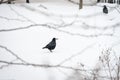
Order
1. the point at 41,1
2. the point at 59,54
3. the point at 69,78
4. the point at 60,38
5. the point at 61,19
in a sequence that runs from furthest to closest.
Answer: the point at 41,1
the point at 61,19
the point at 60,38
the point at 59,54
the point at 69,78

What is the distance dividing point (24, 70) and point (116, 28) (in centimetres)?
255

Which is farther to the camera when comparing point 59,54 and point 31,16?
point 31,16

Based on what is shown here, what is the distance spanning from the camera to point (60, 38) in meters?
6.23

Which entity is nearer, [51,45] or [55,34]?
[51,45]

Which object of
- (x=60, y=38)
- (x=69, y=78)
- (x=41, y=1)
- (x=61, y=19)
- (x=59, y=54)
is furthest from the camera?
(x=41, y=1)

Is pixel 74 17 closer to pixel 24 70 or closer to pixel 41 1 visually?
pixel 41 1

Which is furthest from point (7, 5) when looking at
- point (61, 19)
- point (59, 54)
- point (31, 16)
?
point (59, 54)

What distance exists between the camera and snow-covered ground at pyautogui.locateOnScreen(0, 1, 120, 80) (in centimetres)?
530

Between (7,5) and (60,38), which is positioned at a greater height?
(7,5)

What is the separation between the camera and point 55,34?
20.6ft

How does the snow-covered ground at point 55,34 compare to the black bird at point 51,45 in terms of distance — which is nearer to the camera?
the snow-covered ground at point 55,34

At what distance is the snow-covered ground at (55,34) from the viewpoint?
17.4 ft

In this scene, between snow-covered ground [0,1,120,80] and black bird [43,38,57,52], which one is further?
black bird [43,38,57,52]

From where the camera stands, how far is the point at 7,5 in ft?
22.5
